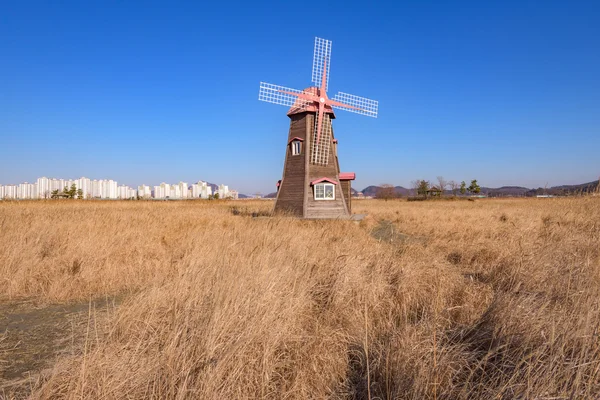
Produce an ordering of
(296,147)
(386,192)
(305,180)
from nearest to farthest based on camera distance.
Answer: (305,180)
(296,147)
(386,192)

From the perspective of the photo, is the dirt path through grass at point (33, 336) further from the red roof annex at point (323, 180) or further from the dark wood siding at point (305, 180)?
the red roof annex at point (323, 180)

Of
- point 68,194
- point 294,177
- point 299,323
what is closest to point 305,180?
point 294,177

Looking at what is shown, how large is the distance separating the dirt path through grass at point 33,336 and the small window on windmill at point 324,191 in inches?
480

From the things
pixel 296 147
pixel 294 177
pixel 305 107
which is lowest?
pixel 294 177

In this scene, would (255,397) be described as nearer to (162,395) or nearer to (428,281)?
(162,395)

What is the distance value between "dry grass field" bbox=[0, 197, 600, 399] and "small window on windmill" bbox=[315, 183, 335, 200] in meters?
9.71

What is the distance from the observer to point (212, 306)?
367 centimetres

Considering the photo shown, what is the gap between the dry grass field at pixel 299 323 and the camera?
2.40 metres

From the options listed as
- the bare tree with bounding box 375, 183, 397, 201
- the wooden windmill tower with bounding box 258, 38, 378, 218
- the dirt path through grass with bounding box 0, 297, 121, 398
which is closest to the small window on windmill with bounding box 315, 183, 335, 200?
the wooden windmill tower with bounding box 258, 38, 378, 218

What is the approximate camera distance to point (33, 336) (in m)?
3.87

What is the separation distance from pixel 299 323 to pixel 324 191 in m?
Result: 13.4

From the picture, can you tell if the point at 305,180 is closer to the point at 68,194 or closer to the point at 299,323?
the point at 299,323

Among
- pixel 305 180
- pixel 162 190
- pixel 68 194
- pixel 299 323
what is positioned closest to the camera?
pixel 299 323

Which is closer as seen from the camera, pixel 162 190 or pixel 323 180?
pixel 323 180
